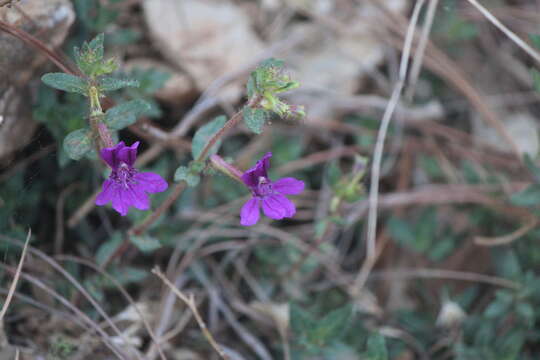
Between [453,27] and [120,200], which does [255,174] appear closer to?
[120,200]

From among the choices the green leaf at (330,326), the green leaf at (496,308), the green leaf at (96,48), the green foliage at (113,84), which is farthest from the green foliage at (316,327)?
the green leaf at (96,48)

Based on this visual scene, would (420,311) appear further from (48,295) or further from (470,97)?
(48,295)

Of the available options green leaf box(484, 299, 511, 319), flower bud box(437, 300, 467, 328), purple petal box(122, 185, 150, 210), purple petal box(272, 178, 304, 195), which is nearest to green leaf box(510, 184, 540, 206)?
green leaf box(484, 299, 511, 319)

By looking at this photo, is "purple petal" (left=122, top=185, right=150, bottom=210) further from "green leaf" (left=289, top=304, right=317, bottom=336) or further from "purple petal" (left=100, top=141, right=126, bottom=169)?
"green leaf" (left=289, top=304, right=317, bottom=336)

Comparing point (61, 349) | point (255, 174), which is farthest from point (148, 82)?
point (61, 349)

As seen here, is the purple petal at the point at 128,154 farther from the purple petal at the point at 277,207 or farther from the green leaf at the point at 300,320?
the green leaf at the point at 300,320

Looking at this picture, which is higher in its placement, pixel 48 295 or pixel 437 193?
pixel 437 193

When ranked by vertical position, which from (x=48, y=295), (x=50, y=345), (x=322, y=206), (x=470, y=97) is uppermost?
(x=470, y=97)

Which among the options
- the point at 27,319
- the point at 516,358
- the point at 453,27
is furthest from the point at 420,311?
the point at 27,319
